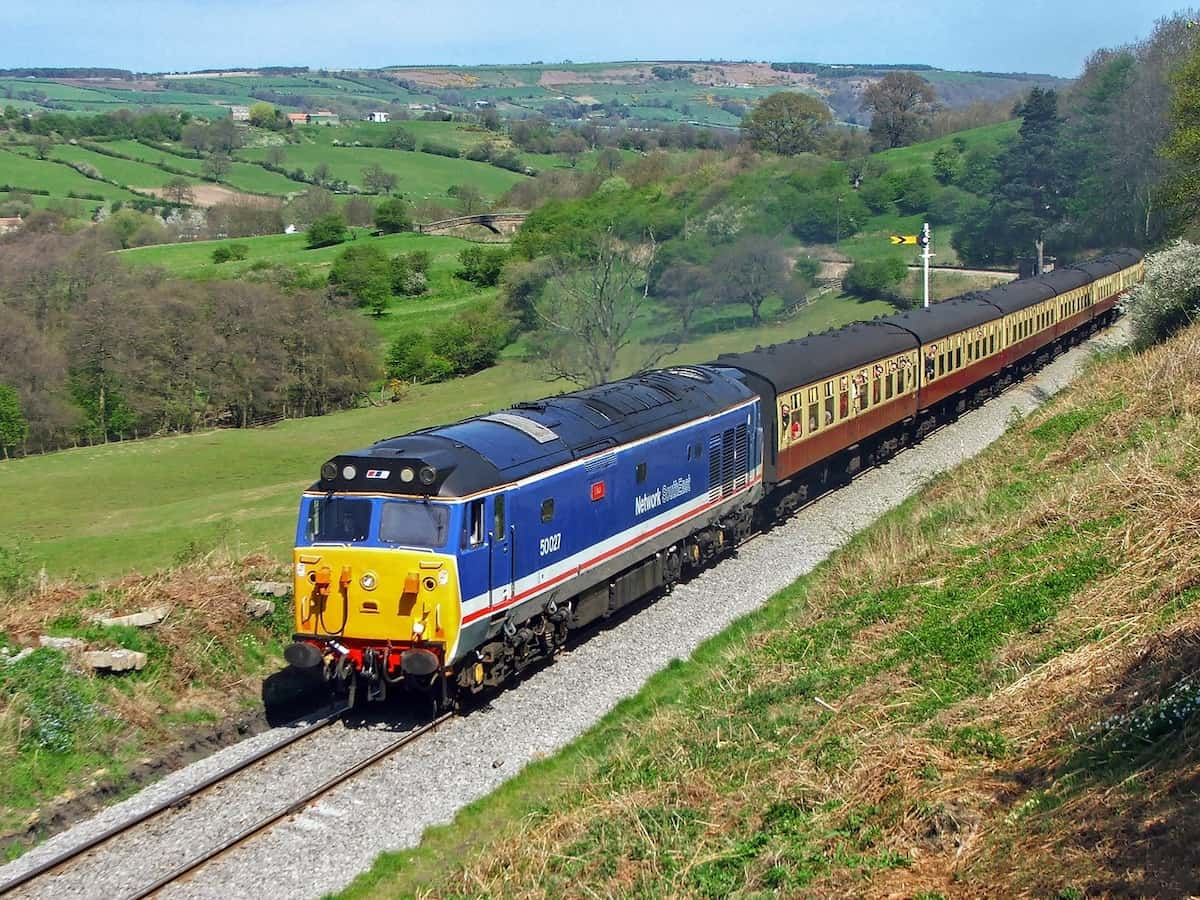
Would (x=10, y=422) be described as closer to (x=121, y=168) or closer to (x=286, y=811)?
(x=286, y=811)

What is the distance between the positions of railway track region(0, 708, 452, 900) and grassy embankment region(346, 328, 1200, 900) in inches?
64.7

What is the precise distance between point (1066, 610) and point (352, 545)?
9237 mm

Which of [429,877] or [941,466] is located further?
[941,466]

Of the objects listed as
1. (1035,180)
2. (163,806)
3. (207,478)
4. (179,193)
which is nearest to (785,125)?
(1035,180)

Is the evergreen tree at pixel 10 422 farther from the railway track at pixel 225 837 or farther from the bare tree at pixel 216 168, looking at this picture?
the bare tree at pixel 216 168

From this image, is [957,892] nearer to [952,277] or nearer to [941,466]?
[941,466]

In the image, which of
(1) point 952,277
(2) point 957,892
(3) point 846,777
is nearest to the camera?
(2) point 957,892

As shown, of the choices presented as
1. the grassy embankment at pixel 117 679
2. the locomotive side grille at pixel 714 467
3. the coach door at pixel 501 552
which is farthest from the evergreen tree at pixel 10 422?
the coach door at pixel 501 552

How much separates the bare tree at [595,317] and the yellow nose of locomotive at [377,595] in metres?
37.4

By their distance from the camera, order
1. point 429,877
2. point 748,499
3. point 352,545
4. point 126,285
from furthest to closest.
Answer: point 126,285 → point 748,499 → point 352,545 → point 429,877

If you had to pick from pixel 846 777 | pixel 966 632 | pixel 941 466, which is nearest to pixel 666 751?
pixel 846 777

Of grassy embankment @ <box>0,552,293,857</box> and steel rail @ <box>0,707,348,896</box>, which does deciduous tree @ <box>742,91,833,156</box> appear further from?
steel rail @ <box>0,707,348,896</box>

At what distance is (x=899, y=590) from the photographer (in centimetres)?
1780

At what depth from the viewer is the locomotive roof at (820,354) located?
28062 mm
